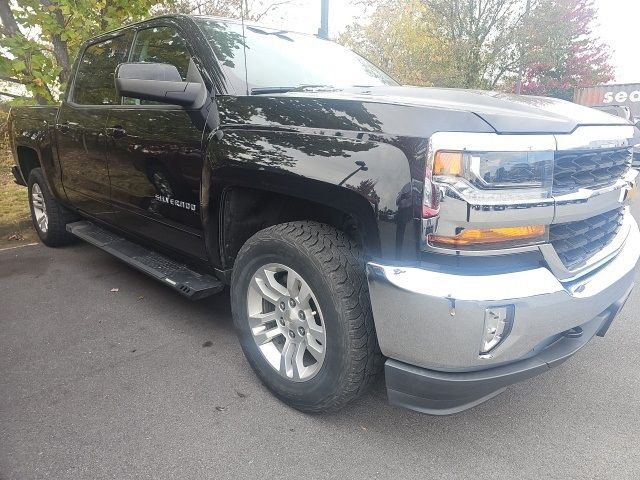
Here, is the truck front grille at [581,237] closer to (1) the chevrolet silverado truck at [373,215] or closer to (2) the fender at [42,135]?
(1) the chevrolet silverado truck at [373,215]

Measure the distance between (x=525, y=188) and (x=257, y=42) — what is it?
6.56ft

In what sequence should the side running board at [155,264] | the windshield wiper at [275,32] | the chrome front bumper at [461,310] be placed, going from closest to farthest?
1. the chrome front bumper at [461,310]
2. the side running board at [155,264]
3. the windshield wiper at [275,32]

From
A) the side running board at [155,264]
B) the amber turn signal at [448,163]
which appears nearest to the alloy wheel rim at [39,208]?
the side running board at [155,264]

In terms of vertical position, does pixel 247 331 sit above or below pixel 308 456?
above

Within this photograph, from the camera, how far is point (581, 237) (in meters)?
1.99

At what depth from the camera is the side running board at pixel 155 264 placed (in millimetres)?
2729

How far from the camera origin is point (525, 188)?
167 centimetres

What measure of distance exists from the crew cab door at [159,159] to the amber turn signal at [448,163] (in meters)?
1.38

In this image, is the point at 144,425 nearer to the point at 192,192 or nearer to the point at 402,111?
the point at 192,192

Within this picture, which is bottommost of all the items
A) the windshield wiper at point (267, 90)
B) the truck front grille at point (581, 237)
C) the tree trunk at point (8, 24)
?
the truck front grille at point (581, 237)

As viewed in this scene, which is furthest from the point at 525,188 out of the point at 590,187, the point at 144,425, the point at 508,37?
the point at 508,37

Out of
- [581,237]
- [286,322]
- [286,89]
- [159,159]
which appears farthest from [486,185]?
[159,159]

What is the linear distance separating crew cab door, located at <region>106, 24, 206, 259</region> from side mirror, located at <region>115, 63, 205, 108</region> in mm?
141

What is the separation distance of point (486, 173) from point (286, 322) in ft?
3.94
